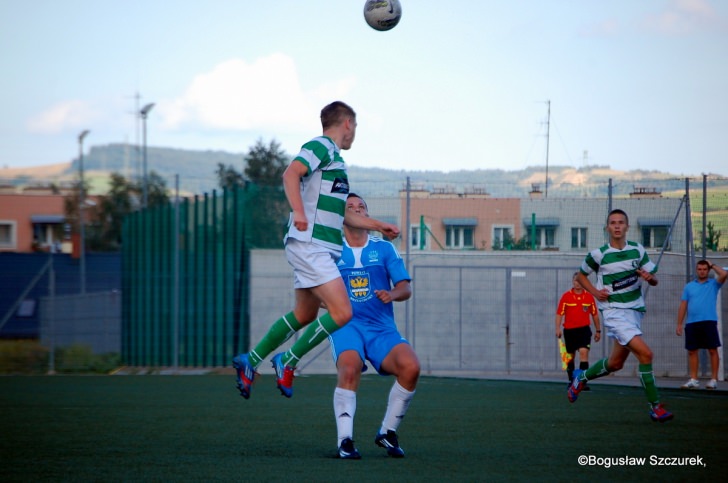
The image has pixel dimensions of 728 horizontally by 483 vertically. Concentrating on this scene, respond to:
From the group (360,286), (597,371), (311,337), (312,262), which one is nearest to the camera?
(312,262)

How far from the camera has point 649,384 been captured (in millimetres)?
9922

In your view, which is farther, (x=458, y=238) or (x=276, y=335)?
(x=458, y=238)

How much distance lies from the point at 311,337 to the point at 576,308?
9462mm

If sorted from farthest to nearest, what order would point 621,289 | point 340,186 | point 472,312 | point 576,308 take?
1. point 472,312
2. point 576,308
3. point 621,289
4. point 340,186

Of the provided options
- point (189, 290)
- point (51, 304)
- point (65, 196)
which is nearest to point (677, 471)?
point (189, 290)

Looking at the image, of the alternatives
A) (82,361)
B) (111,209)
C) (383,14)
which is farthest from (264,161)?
(383,14)

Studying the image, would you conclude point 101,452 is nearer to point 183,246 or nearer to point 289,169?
point 289,169

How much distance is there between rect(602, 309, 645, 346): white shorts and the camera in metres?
10.2

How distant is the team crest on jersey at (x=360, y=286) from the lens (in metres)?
7.68

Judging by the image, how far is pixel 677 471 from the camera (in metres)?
6.30

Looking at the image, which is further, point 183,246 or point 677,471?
point 183,246

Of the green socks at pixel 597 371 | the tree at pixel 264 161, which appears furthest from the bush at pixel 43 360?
the tree at pixel 264 161

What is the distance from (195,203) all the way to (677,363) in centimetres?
994

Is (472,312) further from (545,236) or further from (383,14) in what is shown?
(383,14)
